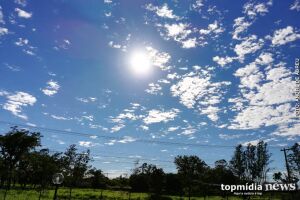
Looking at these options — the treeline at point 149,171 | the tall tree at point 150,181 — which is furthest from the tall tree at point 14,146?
the tall tree at point 150,181

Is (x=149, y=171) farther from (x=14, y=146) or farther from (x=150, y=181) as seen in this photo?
(x=14, y=146)

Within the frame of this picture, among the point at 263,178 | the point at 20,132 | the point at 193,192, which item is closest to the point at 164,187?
the point at 193,192

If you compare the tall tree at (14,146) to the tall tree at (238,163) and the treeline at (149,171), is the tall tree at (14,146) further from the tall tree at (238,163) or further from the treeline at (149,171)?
the tall tree at (238,163)

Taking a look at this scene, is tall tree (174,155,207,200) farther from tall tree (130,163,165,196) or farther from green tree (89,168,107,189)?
green tree (89,168,107,189)

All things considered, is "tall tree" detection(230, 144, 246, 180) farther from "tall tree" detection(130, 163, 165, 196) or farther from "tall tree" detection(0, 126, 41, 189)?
"tall tree" detection(0, 126, 41, 189)

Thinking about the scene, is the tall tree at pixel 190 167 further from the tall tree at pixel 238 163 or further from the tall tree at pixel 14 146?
the tall tree at pixel 14 146

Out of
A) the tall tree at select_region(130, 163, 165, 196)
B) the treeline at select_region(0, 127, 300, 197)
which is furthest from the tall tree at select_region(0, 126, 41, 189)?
the tall tree at select_region(130, 163, 165, 196)

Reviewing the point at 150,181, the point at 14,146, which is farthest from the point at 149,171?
the point at 14,146

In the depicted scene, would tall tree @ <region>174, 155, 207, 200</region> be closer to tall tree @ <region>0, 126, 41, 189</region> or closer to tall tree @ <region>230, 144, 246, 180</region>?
tall tree @ <region>230, 144, 246, 180</region>

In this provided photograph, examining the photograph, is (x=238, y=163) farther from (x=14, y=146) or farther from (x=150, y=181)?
(x=14, y=146)

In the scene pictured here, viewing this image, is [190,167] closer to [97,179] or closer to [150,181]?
[150,181]

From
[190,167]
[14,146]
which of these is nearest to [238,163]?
[190,167]

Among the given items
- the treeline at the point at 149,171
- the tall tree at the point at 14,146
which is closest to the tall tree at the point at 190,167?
the treeline at the point at 149,171

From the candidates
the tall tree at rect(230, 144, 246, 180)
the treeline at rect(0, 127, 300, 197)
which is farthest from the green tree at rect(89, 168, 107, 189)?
the tall tree at rect(230, 144, 246, 180)
